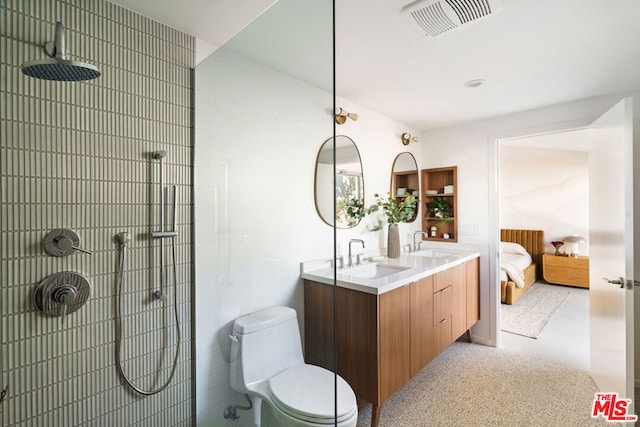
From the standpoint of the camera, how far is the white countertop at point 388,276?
3.87ft

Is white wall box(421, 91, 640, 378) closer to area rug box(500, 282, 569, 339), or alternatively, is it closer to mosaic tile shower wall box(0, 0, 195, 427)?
area rug box(500, 282, 569, 339)

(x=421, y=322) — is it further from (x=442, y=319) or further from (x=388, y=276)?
(x=388, y=276)

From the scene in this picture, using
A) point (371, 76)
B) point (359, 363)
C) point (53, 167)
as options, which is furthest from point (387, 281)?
point (53, 167)

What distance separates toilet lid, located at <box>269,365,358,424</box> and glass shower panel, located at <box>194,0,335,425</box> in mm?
174

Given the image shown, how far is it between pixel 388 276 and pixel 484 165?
188 centimetres

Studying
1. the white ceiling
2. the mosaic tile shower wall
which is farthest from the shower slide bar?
the white ceiling

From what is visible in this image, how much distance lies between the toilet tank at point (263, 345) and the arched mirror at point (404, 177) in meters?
2.11

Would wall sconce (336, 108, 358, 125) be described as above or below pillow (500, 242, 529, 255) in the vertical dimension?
above

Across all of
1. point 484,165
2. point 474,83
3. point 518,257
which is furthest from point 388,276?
point 518,257

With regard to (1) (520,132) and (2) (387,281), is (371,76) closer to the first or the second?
(2) (387,281)

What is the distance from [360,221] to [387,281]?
92 cm

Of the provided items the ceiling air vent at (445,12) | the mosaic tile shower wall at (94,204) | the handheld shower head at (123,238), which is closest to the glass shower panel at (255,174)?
the mosaic tile shower wall at (94,204)

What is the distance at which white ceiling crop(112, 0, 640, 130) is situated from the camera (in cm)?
139
